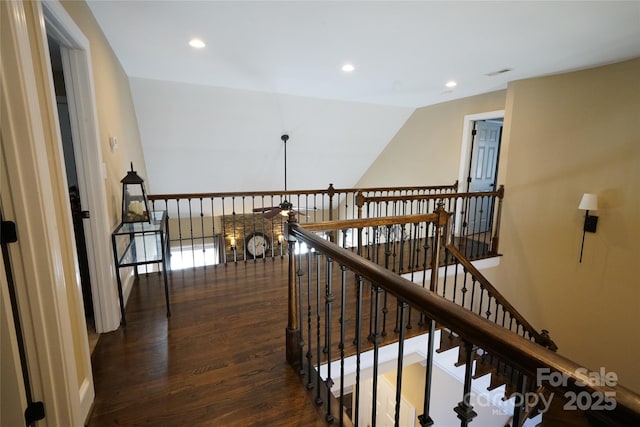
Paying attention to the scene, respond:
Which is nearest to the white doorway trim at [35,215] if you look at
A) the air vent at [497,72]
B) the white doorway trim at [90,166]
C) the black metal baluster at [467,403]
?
the white doorway trim at [90,166]

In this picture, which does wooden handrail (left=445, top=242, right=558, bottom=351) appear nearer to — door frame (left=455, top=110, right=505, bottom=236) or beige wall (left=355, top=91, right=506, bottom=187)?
door frame (left=455, top=110, right=505, bottom=236)

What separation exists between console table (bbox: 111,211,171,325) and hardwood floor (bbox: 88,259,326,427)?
33 cm

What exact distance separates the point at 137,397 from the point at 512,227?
5.00 m

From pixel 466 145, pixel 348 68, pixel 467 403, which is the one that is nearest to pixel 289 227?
pixel 467 403

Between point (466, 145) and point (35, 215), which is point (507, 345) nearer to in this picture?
point (35, 215)

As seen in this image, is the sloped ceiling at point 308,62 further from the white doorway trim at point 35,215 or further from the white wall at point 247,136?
the white doorway trim at point 35,215

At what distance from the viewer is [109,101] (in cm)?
280

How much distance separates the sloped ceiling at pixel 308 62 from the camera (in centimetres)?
236

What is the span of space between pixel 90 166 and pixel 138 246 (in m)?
1.00

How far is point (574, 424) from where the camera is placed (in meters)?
2.80

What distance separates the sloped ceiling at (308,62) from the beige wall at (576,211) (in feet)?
1.32

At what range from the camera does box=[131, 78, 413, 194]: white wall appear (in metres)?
4.59

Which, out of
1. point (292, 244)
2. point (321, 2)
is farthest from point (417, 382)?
point (321, 2)

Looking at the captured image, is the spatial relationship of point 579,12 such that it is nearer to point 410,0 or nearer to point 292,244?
point 410,0
